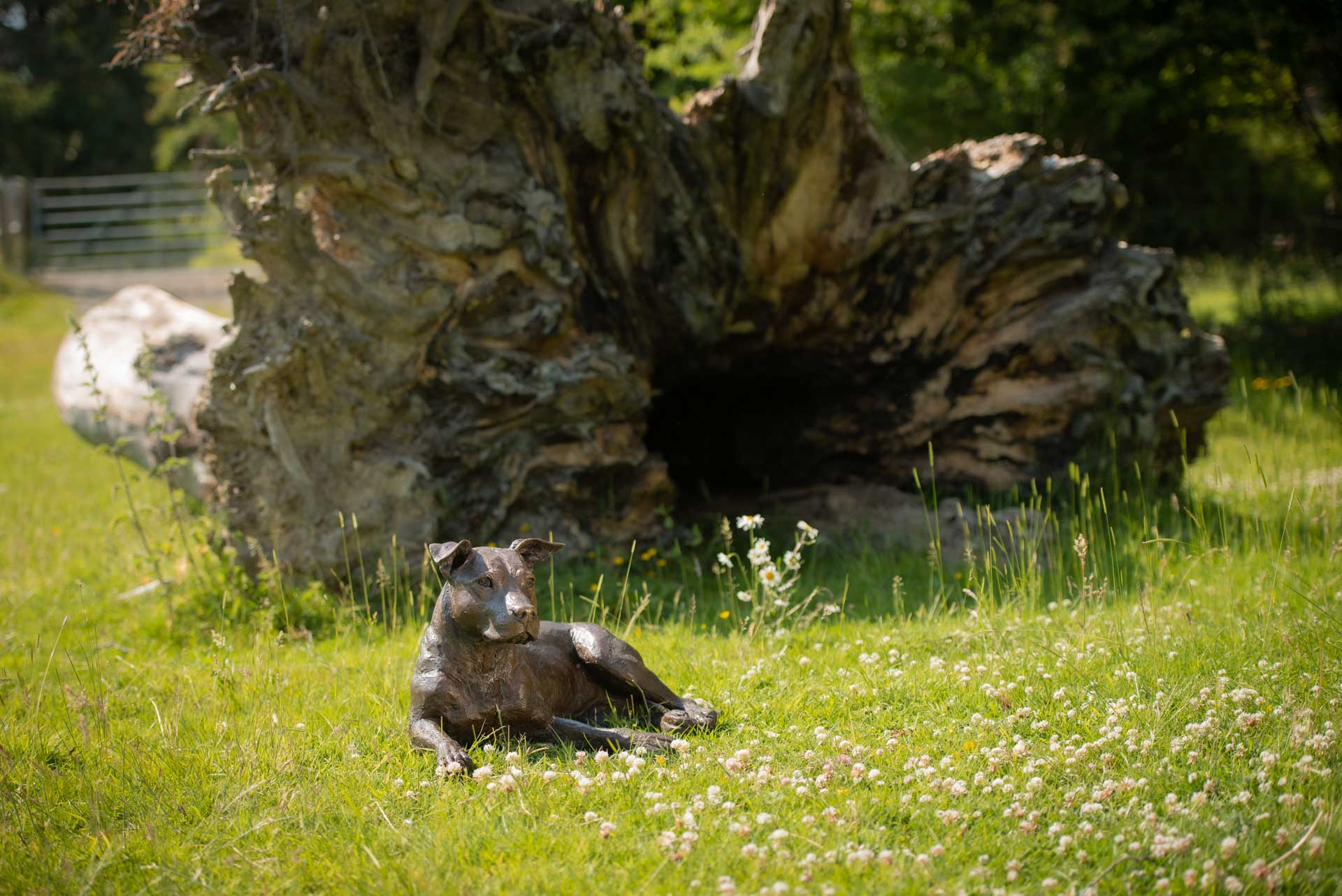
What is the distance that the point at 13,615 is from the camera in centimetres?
634

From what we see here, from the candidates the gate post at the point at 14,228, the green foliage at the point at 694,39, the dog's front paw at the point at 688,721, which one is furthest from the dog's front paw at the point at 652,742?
the gate post at the point at 14,228

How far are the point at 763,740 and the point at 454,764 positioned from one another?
1186 millimetres

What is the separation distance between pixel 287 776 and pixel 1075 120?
1162 centimetres

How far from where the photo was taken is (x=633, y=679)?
4172 millimetres

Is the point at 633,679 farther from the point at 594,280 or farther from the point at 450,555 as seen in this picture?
the point at 594,280

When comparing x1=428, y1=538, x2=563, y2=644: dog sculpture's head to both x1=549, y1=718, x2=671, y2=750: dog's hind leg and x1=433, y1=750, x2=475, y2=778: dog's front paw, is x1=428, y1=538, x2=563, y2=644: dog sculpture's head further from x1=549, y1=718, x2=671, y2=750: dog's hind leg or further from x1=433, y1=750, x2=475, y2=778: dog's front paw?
x1=549, y1=718, x2=671, y2=750: dog's hind leg

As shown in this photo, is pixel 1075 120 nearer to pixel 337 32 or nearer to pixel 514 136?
pixel 514 136

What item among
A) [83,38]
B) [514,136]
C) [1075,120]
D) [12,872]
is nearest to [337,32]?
[514,136]

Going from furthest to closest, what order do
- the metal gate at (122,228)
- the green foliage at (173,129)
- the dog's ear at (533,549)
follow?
the green foliage at (173,129), the metal gate at (122,228), the dog's ear at (533,549)

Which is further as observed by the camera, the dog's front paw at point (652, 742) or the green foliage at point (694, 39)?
the green foliage at point (694, 39)

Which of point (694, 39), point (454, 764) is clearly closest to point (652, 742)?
point (454, 764)

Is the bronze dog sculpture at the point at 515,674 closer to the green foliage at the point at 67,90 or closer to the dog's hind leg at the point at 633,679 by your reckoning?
the dog's hind leg at the point at 633,679

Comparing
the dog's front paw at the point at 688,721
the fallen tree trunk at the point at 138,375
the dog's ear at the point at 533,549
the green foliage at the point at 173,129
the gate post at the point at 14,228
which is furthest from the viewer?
the green foliage at the point at 173,129

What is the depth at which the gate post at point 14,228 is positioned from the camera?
22062 millimetres
